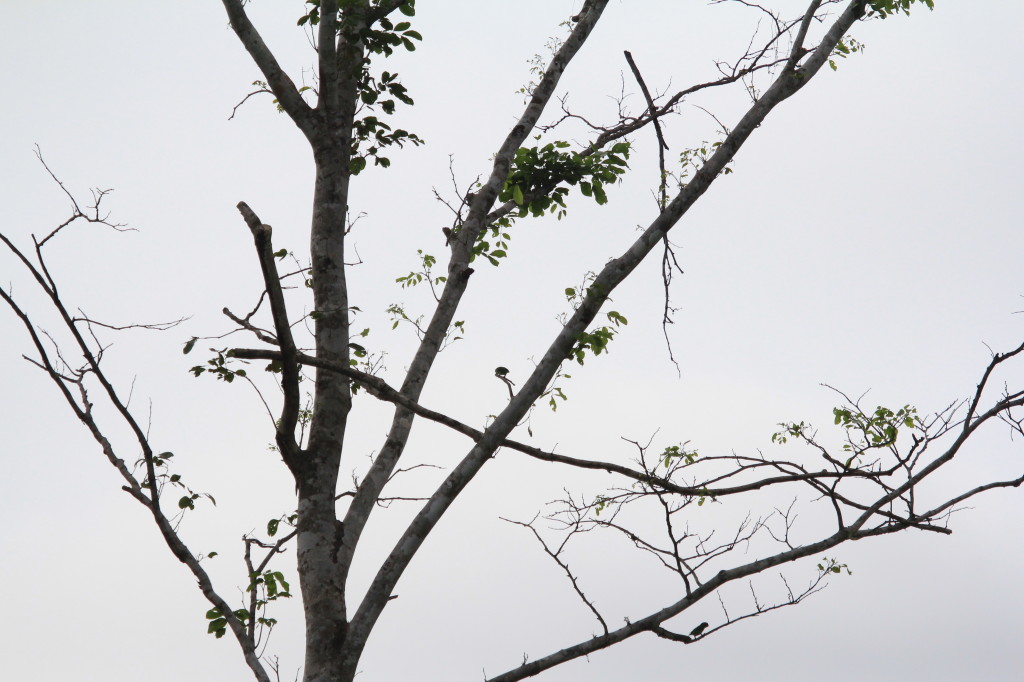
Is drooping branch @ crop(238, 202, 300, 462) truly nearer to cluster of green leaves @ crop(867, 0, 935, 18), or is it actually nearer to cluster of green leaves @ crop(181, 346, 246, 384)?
cluster of green leaves @ crop(181, 346, 246, 384)

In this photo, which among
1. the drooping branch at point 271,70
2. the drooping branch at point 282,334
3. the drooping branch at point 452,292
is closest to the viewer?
the drooping branch at point 282,334

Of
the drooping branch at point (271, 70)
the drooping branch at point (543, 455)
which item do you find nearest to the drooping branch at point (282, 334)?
the drooping branch at point (543, 455)

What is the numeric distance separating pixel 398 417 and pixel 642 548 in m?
2.04

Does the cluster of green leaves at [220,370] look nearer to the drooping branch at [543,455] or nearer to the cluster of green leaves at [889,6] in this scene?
A: the drooping branch at [543,455]

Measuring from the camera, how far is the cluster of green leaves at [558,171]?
6.60 meters

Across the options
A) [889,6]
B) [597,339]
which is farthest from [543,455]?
[889,6]

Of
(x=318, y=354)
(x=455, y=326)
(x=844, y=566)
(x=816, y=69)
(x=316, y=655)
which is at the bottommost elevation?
(x=316, y=655)

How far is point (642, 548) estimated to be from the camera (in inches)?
219

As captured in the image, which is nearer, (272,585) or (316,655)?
(316,655)

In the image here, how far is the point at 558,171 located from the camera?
6691 mm

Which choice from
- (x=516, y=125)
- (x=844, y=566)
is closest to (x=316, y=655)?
(x=516, y=125)

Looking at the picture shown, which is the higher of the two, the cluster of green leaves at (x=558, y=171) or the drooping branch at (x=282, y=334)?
the cluster of green leaves at (x=558, y=171)

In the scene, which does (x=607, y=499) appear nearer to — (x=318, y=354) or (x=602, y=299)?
(x=602, y=299)

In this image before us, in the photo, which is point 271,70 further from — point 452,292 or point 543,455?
point 543,455
